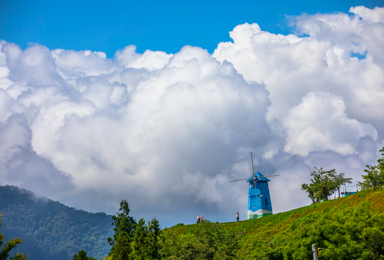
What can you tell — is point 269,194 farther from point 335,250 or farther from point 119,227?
point 335,250

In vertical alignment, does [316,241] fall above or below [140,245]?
below

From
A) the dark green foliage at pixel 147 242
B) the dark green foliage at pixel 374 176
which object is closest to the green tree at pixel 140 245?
the dark green foliage at pixel 147 242

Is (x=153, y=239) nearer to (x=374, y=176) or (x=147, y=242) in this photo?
(x=147, y=242)

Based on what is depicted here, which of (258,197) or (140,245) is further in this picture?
(258,197)

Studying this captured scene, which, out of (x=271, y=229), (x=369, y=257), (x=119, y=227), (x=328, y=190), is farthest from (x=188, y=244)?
(x=328, y=190)

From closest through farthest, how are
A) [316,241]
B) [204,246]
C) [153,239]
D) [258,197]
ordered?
[316,241], [204,246], [153,239], [258,197]

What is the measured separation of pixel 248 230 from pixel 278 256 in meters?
26.5

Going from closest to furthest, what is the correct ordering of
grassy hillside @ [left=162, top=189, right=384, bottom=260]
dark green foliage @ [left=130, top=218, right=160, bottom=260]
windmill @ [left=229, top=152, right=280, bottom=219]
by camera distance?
grassy hillside @ [left=162, top=189, right=384, bottom=260] → dark green foliage @ [left=130, top=218, right=160, bottom=260] → windmill @ [left=229, top=152, right=280, bottom=219]

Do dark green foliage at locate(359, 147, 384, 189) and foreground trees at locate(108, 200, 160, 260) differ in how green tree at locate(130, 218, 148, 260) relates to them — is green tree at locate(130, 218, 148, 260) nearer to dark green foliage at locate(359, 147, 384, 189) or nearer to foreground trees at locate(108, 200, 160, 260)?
foreground trees at locate(108, 200, 160, 260)

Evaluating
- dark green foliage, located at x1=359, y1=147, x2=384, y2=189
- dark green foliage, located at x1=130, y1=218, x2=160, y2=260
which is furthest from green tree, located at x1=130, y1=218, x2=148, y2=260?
dark green foliage, located at x1=359, y1=147, x2=384, y2=189

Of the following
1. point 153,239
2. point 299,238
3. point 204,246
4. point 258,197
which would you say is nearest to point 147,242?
point 153,239

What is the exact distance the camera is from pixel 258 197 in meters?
110

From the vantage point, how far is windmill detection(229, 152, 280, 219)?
108 metres

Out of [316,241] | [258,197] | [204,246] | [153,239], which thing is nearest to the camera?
[316,241]
